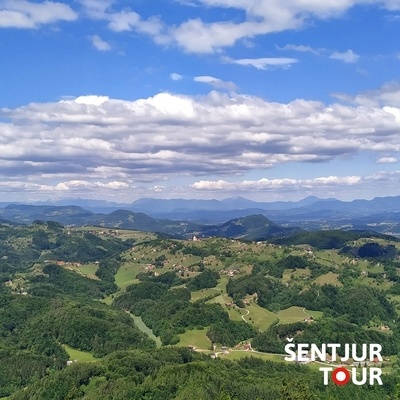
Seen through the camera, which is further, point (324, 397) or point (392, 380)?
point (392, 380)

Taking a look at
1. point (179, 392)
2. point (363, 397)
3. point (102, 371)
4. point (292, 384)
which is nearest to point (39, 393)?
point (102, 371)

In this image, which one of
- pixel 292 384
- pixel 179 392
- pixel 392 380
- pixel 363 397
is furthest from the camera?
pixel 392 380

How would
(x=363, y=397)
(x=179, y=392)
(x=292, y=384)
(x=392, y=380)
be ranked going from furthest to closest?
(x=392, y=380)
(x=363, y=397)
(x=179, y=392)
(x=292, y=384)

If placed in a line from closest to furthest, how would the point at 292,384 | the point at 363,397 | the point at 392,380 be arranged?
the point at 292,384
the point at 363,397
the point at 392,380

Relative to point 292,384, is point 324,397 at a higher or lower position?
lower

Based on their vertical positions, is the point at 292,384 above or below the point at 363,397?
above

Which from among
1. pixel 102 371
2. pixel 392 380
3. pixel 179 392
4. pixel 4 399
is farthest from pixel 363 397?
pixel 4 399

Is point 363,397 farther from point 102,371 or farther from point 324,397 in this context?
point 102,371

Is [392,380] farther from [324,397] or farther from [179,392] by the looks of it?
[179,392]

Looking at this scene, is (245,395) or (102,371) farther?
(102,371)
